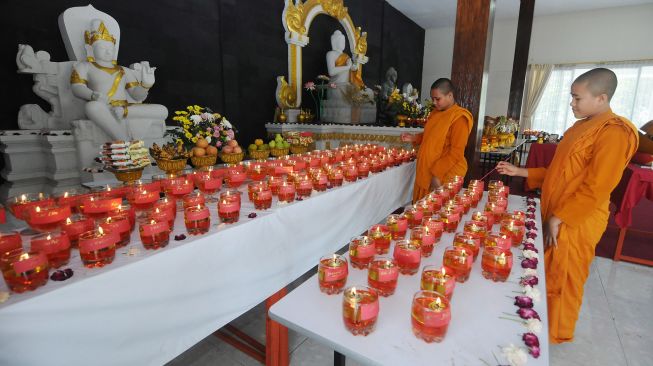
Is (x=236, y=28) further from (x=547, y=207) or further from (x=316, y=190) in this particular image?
(x=547, y=207)

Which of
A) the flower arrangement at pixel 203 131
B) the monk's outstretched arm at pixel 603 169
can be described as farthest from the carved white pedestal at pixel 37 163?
the monk's outstretched arm at pixel 603 169

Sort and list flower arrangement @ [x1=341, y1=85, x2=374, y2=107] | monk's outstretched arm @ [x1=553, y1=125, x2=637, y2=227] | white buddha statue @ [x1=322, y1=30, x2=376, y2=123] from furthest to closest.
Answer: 1. white buddha statue @ [x1=322, y1=30, x2=376, y2=123]
2. flower arrangement @ [x1=341, y1=85, x2=374, y2=107]
3. monk's outstretched arm @ [x1=553, y1=125, x2=637, y2=227]

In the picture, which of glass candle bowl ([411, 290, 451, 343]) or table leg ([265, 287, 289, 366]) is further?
table leg ([265, 287, 289, 366])

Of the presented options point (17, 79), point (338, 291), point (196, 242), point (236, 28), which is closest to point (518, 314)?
point (338, 291)

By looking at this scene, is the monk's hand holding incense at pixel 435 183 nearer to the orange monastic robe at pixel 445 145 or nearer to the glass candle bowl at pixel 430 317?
the orange monastic robe at pixel 445 145

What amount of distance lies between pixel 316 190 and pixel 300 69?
482 centimetres

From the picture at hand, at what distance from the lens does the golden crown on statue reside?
3.20 meters

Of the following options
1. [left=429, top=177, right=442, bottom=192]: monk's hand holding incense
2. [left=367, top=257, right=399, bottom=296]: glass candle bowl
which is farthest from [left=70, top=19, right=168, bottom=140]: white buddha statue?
[left=367, top=257, right=399, bottom=296]: glass candle bowl

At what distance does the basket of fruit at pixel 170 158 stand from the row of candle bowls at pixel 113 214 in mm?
489

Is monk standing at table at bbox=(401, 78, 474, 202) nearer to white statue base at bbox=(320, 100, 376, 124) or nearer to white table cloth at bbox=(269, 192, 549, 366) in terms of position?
white table cloth at bbox=(269, 192, 549, 366)

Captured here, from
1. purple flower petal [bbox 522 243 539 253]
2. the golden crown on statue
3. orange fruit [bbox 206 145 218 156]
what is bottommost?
purple flower petal [bbox 522 243 539 253]

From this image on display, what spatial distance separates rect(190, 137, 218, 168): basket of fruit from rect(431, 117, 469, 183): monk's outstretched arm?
1.96 meters

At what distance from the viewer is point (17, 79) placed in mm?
3186

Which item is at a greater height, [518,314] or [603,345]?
[518,314]
